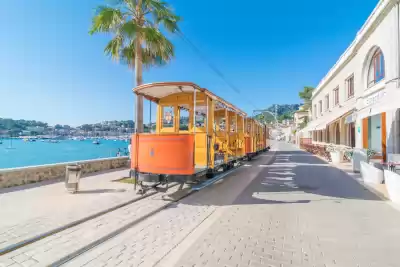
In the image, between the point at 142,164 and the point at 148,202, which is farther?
the point at 142,164

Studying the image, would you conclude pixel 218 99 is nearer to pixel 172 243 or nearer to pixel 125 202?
pixel 125 202

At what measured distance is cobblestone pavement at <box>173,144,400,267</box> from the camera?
10.2 ft

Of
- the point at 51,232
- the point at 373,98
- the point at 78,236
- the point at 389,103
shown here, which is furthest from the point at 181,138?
the point at 373,98

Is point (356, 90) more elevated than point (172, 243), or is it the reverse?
point (356, 90)

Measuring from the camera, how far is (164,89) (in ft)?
23.5

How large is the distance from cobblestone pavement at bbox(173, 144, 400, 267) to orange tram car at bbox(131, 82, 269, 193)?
5.31 ft

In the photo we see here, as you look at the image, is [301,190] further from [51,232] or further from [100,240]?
[51,232]

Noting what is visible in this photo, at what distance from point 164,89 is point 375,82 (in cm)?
1230

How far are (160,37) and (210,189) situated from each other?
21.4ft

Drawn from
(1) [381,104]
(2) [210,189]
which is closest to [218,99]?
(2) [210,189]

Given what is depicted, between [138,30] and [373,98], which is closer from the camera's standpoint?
[138,30]

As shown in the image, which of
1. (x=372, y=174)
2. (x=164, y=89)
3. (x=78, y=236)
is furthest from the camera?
(x=372, y=174)

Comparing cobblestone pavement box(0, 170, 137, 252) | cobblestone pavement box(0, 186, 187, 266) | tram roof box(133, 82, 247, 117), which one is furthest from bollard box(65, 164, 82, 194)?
tram roof box(133, 82, 247, 117)

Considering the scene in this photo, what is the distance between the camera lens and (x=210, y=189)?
24.3ft
